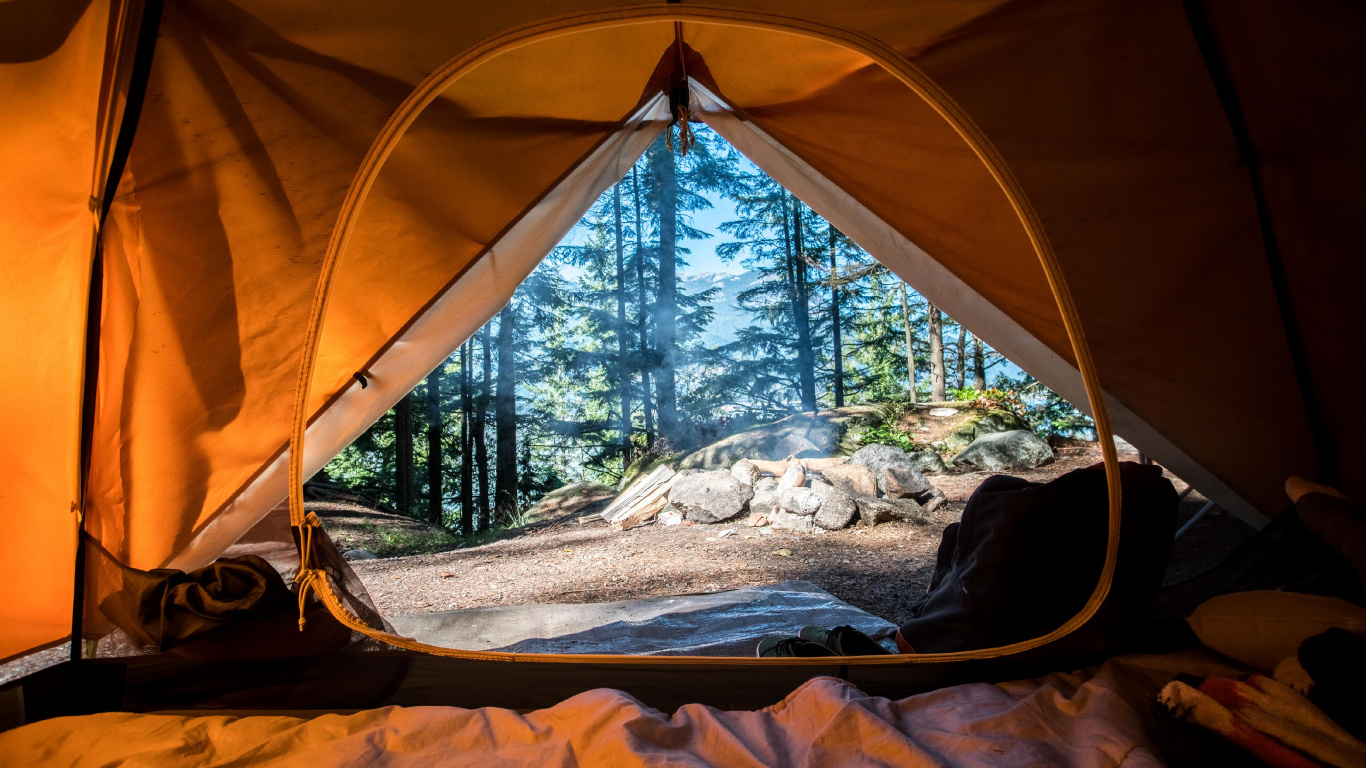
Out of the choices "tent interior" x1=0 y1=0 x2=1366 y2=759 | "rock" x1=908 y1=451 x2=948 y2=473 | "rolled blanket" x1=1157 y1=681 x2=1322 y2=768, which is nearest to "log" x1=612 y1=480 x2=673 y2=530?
"rock" x1=908 y1=451 x2=948 y2=473

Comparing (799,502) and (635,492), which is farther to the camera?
(635,492)

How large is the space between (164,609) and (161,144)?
3.08 ft

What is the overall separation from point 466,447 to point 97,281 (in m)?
7.82

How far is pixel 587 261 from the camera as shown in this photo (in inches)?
380

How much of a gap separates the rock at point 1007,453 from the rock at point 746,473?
1.85 m

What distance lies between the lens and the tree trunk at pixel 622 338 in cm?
889

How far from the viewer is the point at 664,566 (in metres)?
3.76

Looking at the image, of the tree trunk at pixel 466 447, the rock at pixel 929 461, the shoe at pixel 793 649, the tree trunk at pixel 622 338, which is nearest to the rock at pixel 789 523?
the rock at pixel 929 461

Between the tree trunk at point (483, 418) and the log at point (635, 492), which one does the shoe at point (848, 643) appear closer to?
the log at point (635, 492)

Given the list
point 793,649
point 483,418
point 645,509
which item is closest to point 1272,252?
point 793,649

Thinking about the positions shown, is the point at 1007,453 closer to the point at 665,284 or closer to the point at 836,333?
the point at 836,333

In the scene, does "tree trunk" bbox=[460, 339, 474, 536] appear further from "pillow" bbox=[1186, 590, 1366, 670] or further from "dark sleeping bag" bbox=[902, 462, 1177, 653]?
"pillow" bbox=[1186, 590, 1366, 670]

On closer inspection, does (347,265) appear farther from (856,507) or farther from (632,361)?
(632,361)

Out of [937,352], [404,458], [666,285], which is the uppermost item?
[666,285]
